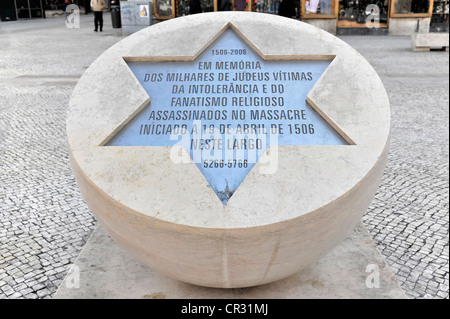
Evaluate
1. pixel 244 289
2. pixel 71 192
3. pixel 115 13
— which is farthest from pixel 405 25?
pixel 244 289

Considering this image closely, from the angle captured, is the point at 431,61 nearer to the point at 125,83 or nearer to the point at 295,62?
the point at 295,62

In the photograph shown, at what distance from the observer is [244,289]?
10.1ft

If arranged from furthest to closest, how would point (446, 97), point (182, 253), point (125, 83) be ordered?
point (446, 97)
point (125, 83)
point (182, 253)

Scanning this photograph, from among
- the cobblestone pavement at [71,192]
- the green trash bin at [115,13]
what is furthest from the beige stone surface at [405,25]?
the green trash bin at [115,13]

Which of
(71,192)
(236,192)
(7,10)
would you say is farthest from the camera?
(7,10)

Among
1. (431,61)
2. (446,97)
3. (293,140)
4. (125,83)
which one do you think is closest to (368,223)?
(293,140)

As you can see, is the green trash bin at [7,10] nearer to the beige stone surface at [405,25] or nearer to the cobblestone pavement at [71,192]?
the cobblestone pavement at [71,192]

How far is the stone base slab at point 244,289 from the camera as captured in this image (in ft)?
9.97

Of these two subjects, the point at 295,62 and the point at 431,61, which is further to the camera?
the point at 431,61

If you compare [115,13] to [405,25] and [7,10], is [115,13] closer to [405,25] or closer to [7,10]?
[7,10]

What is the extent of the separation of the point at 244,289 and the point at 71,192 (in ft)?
8.90

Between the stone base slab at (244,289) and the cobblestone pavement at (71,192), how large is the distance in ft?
0.77

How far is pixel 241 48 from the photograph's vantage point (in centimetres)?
342
